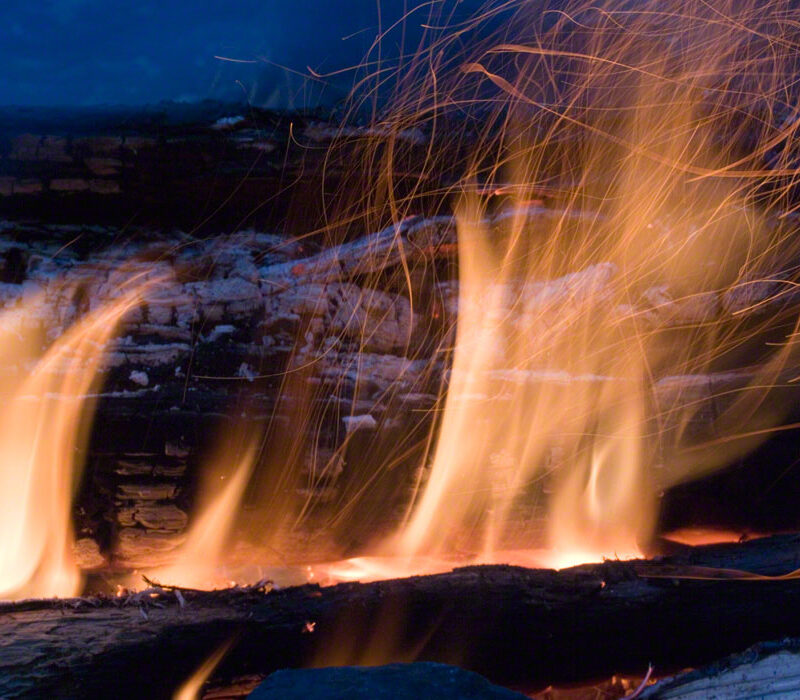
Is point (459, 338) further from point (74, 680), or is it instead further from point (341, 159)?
point (74, 680)

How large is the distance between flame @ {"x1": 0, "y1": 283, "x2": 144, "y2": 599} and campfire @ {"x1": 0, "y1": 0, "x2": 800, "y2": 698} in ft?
0.04

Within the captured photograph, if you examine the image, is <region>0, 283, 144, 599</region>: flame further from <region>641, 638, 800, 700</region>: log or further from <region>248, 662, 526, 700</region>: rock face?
<region>641, 638, 800, 700</region>: log

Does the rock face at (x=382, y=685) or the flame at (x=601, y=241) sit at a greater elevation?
the flame at (x=601, y=241)

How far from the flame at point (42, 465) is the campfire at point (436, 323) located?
0.01 metres

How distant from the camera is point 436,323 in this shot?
10.9 ft

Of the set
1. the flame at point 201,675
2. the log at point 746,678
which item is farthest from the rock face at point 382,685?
the log at point 746,678

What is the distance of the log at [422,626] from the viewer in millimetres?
2074

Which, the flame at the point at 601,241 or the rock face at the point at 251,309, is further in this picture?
the flame at the point at 601,241

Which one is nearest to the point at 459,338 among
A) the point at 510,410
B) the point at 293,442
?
the point at 510,410

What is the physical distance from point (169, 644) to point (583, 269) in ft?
8.05

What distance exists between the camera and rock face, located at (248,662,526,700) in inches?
70.2

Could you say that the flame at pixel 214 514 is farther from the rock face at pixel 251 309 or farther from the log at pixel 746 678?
the log at pixel 746 678

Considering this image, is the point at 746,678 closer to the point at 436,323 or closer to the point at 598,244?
the point at 436,323

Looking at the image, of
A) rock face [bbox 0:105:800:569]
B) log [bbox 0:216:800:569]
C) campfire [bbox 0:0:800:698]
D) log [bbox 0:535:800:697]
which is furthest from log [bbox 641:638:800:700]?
log [bbox 0:216:800:569]
